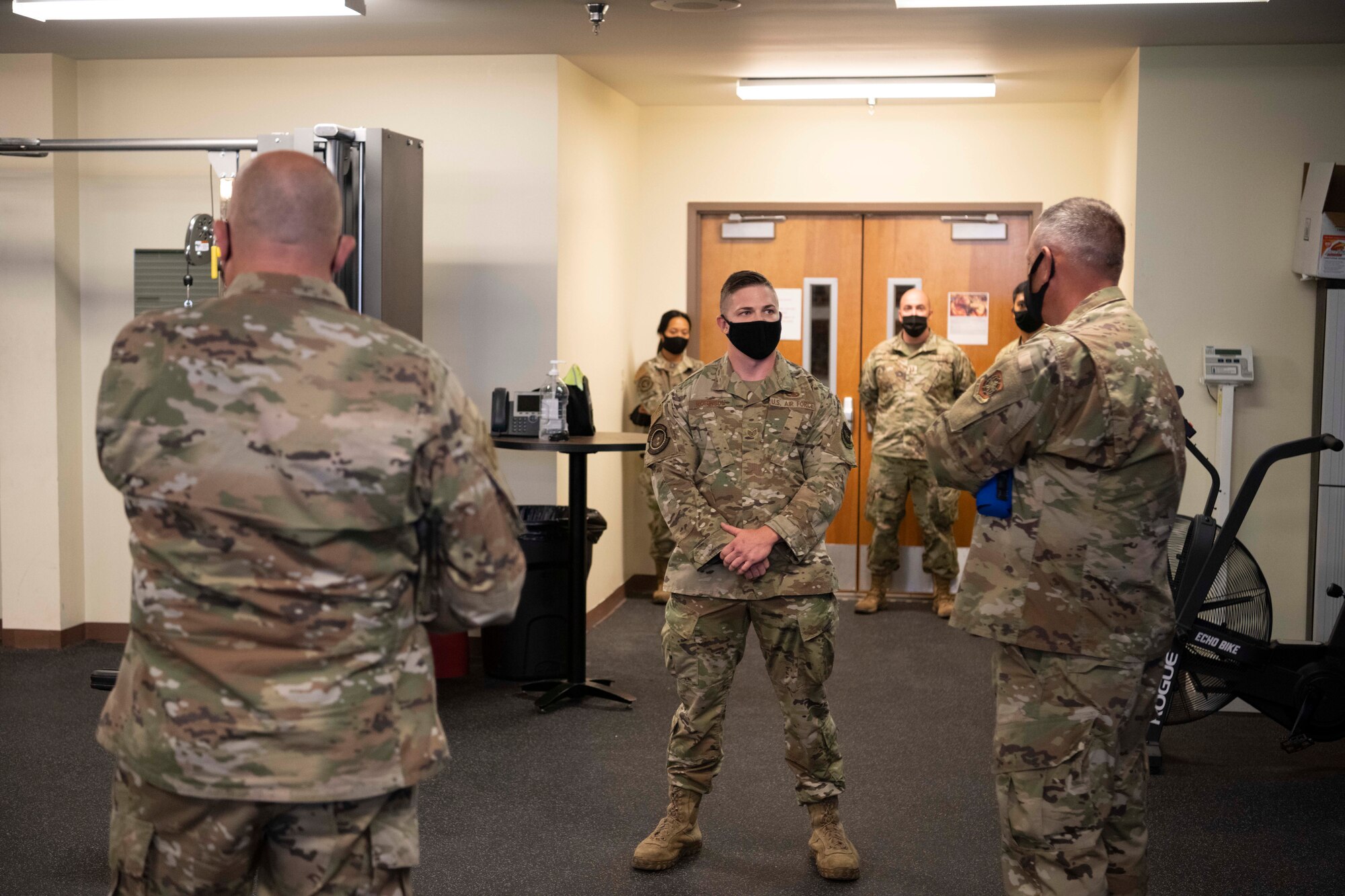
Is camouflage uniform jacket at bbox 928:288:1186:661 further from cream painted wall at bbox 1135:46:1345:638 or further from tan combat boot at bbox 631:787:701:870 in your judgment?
cream painted wall at bbox 1135:46:1345:638

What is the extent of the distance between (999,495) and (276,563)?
1.35 metres

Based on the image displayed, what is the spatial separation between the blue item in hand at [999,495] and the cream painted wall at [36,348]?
15.6ft

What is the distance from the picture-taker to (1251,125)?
5.21 m

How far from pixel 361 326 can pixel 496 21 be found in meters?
3.63

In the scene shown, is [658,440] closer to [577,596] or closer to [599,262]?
[577,596]

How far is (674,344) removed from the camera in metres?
6.68

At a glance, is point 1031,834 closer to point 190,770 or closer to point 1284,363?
point 190,770

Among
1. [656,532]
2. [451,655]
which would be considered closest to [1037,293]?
[451,655]

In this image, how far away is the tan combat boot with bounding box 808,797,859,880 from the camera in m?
3.06

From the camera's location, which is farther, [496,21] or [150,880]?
[496,21]

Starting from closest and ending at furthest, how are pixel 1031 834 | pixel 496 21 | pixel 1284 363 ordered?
pixel 1031 834 < pixel 496 21 < pixel 1284 363

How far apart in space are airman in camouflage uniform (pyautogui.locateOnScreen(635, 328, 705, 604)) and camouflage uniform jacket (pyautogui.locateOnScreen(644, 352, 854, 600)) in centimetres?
341

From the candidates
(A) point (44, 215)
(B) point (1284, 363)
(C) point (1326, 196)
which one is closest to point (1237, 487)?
(B) point (1284, 363)

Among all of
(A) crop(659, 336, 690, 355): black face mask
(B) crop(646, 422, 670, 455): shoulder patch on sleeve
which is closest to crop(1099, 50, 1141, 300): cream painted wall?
(A) crop(659, 336, 690, 355): black face mask
